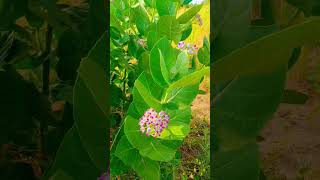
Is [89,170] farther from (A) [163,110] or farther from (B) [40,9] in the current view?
(A) [163,110]

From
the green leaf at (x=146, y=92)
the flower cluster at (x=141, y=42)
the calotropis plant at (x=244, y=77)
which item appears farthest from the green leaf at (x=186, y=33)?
the calotropis plant at (x=244, y=77)

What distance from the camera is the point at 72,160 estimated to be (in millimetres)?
420

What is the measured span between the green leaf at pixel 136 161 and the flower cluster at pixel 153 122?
0.26 feet

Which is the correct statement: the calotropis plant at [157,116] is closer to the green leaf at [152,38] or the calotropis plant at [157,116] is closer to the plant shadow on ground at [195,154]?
the green leaf at [152,38]

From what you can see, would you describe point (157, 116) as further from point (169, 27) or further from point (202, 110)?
point (202, 110)

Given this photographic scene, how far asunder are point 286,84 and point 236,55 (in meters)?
0.07

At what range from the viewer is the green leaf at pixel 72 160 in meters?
0.41

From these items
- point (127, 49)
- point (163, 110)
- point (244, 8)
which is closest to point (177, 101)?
point (163, 110)

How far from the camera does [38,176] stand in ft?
1.42

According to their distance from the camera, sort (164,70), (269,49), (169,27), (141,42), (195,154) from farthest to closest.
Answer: (195,154) → (141,42) → (169,27) → (164,70) → (269,49)

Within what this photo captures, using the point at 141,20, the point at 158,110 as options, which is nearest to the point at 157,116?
the point at 158,110

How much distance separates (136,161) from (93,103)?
612mm

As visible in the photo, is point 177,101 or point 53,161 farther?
point 177,101

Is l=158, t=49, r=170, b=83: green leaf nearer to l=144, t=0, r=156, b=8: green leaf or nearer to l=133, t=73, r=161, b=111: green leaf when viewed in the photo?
l=133, t=73, r=161, b=111: green leaf
